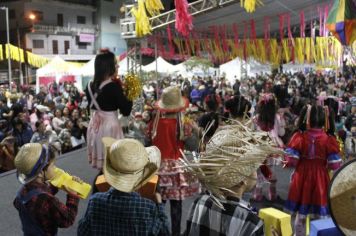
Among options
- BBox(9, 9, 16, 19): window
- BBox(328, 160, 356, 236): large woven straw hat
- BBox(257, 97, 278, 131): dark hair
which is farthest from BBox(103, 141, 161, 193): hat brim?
BBox(9, 9, 16, 19): window

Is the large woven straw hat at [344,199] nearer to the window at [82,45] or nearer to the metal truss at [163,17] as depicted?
the metal truss at [163,17]

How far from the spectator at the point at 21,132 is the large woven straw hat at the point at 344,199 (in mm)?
6068


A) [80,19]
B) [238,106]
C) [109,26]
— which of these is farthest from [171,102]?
[109,26]

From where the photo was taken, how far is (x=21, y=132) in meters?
6.76

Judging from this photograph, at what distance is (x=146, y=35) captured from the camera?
769 centimetres

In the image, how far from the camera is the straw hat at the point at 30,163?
219cm

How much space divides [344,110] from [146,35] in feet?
15.3

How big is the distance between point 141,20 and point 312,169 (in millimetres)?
4745

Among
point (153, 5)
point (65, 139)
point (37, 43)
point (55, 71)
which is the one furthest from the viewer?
point (37, 43)

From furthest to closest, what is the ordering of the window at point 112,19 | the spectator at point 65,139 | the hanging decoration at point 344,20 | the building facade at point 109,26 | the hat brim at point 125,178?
the window at point 112,19 < the building facade at point 109,26 < the spectator at point 65,139 < the hanging decoration at point 344,20 < the hat brim at point 125,178

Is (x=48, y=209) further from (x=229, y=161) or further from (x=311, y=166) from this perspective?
(x=311, y=166)

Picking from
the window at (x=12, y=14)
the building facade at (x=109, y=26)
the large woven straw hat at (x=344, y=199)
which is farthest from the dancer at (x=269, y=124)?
the building facade at (x=109, y=26)

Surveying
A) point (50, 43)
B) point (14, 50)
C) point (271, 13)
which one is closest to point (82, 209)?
point (271, 13)

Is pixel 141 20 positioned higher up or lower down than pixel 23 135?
higher up
